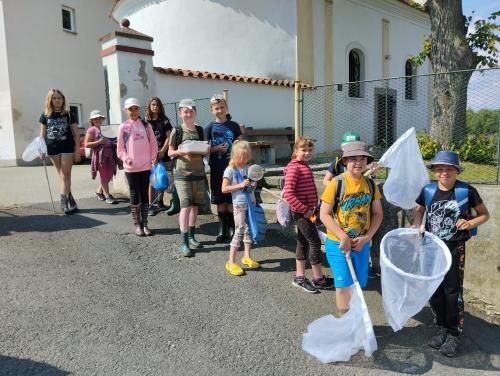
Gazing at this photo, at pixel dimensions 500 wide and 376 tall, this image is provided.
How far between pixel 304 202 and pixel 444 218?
1215 millimetres

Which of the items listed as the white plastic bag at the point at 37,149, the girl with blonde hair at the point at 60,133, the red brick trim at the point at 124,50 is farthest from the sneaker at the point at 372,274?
the red brick trim at the point at 124,50

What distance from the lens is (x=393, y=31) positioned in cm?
1554

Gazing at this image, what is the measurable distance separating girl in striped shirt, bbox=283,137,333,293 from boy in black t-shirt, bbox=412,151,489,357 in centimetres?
102

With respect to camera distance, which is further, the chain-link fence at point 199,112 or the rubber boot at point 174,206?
the chain-link fence at point 199,112

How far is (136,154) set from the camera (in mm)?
4988

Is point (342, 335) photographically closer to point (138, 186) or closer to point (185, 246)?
point (185, 246)

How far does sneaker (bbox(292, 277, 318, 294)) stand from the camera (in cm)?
389

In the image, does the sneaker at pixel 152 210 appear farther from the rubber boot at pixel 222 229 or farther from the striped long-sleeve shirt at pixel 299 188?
the striped long-sleeve shirt at pixel 299 188

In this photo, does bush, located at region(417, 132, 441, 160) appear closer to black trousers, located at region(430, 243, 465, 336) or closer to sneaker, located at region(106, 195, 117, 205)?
black trousers, located at region(430, 243, 465, 336)

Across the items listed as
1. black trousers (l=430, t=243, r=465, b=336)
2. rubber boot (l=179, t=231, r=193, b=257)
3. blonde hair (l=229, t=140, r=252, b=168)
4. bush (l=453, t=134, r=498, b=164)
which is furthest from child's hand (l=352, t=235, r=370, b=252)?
bush (l=453, t=134, r=498, b=164)

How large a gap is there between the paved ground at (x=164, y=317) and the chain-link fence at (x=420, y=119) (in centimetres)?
262

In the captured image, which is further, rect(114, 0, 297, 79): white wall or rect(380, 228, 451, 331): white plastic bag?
rect(114, 0, 297, 79): white wall

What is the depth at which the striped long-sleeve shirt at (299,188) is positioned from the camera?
3.71 meters

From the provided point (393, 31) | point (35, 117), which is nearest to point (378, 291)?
point (393, 31)
